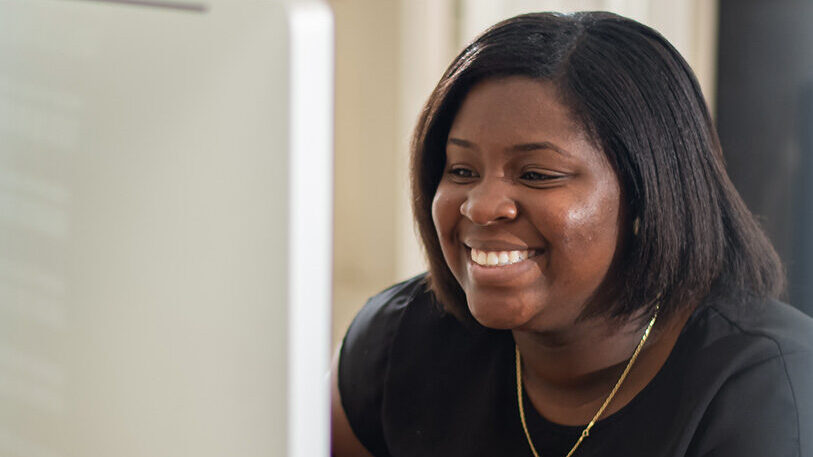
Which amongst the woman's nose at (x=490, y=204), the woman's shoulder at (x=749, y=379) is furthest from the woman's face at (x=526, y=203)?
the woman's shoulder at (x=749, y=379)

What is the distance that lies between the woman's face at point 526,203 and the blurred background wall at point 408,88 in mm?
1268

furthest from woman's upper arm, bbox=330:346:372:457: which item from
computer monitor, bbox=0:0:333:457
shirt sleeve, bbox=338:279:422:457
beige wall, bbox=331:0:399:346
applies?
beige wall, bbox=331:0:399:346

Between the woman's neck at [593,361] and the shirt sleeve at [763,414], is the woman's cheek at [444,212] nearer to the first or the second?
the woman's neck at [593,361]

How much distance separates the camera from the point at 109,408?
0.39 meters

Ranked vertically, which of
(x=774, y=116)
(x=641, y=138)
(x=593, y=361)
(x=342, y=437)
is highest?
(x=774, y=116)

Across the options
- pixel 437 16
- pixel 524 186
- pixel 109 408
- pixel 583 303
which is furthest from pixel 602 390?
pixel 437 16

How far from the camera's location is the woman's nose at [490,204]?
2.56 ft

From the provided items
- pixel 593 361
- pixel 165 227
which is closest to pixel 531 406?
pixel 593 361

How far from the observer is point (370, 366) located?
1.06 metres

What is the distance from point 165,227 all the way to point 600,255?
0.53 meters

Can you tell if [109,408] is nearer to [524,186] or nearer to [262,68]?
[262,68]

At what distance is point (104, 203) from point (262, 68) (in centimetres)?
10

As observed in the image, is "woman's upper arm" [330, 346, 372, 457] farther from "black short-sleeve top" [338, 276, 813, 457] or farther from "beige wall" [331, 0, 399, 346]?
"beige wall" [331, 0, 399, 346]

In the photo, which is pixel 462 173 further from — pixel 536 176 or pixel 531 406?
pixel 531 406
